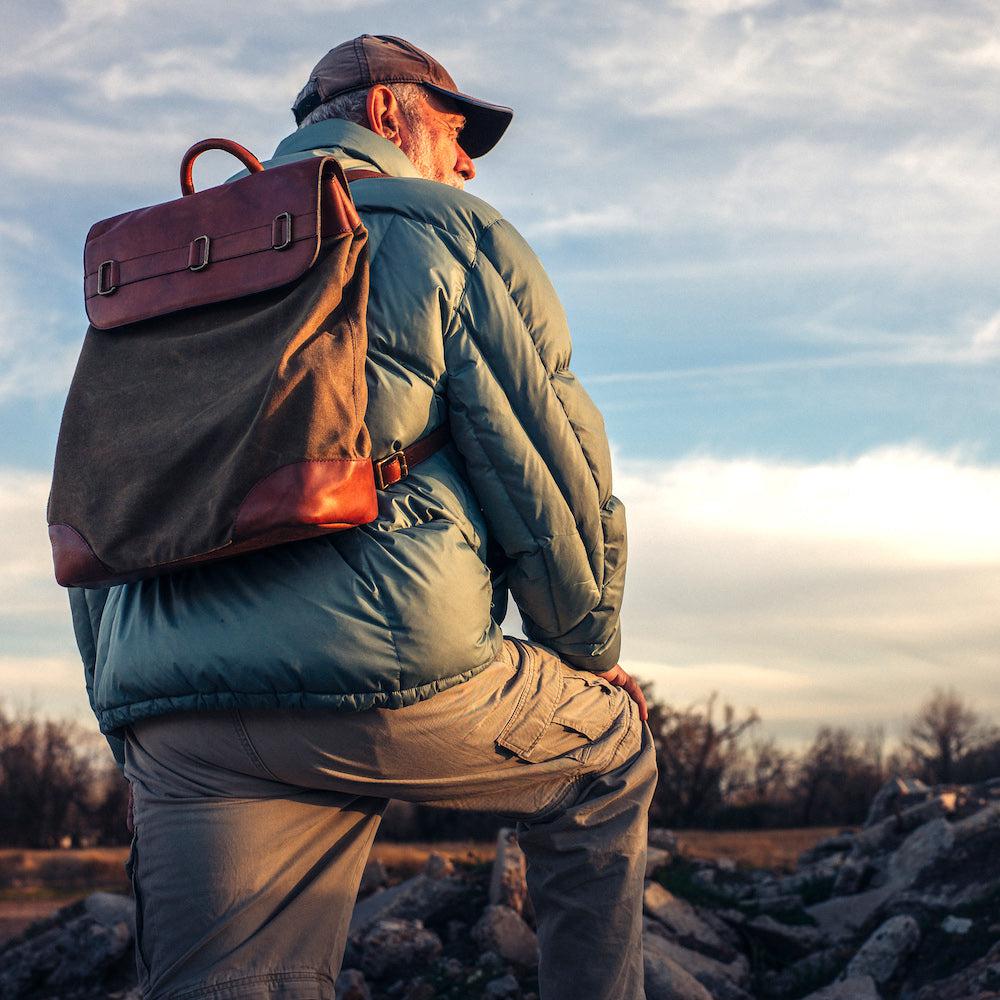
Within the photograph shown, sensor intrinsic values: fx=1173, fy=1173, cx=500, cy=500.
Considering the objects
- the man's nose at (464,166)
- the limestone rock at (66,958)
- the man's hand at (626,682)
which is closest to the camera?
the man's hand at (626,682)

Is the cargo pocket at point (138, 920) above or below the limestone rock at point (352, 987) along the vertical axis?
above

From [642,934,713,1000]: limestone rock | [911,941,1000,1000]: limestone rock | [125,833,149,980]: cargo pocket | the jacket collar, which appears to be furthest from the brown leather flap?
[911,941,1000,1000]: limestone rock

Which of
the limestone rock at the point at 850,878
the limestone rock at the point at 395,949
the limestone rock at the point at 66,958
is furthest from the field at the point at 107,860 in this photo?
the limestone rock at the point at 395,949

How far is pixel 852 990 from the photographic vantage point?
4285mm

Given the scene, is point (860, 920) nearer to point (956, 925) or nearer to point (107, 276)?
point (956, 925)

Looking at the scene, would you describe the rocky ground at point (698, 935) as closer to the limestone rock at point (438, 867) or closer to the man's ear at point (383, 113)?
the limestone rock at point (438, 867)

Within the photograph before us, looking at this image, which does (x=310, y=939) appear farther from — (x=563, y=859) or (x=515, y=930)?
(x=515, y=930)

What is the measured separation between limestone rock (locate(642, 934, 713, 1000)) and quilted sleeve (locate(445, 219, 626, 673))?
88.9 inches

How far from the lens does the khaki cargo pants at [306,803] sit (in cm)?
206

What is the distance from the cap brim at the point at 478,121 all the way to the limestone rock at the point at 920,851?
4440mm

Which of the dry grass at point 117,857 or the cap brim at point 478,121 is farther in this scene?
the dry grass at point 117,857

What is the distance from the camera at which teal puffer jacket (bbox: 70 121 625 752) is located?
6.50ft

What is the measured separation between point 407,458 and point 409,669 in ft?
1.33

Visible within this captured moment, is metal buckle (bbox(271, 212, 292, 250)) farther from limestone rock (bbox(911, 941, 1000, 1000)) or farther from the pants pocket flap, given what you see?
limestone rock (bbox(911, 941, 1000, 1000))
